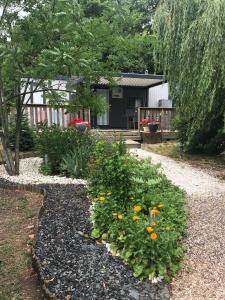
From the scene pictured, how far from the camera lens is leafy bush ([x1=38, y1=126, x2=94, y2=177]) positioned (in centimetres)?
659

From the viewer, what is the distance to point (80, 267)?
304 cm

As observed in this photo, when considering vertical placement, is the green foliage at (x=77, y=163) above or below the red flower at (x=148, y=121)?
below

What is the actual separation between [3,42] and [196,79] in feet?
12.7

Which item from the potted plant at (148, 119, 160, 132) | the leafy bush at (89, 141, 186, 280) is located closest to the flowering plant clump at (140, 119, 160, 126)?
the potted plant at (148, 119, 160, 132)

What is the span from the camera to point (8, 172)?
272 inches

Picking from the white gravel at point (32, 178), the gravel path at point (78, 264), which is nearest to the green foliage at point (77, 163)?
the white gravel at point (32, 178)

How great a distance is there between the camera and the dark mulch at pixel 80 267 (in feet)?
8.89

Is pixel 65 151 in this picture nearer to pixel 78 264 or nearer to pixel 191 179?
pixel 191 179

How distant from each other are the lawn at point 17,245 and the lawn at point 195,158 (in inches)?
163

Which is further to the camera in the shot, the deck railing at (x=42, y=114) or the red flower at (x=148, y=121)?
the red flower at (x=148, y=121)

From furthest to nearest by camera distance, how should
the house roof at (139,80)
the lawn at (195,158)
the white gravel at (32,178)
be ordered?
the house roof at (139,80) → the lawn at (195,158) → the white gravel at (32,178)

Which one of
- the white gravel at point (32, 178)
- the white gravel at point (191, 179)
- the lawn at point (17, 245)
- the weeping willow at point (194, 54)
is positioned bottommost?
the lawn at point (17, 245)

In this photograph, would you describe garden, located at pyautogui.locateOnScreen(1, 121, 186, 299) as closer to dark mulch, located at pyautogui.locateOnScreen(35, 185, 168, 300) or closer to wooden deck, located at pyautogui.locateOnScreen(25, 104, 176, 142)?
dark mulch, located at pyautogui.locateOnScreen(35, 185, 168, 300)

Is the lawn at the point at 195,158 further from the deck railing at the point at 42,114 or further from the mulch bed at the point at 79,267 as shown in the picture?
the mulch bed at the point at 79,267
